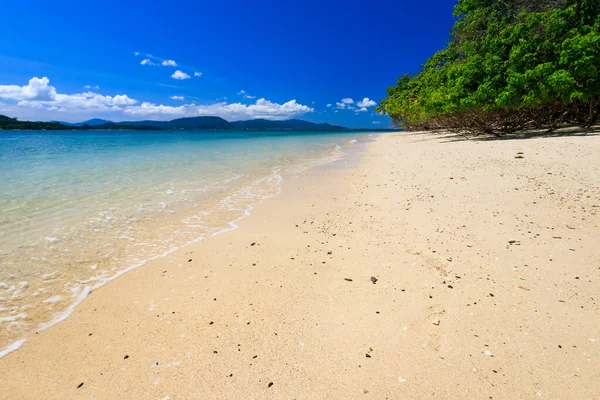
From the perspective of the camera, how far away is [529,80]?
50.3 feet

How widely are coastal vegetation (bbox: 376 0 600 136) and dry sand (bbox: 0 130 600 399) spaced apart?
13208 mm

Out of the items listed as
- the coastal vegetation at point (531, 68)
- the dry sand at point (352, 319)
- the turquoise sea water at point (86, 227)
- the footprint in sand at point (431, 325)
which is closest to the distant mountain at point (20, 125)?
the turquoise sea water at point (86, 227)

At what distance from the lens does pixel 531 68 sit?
15.8 metres

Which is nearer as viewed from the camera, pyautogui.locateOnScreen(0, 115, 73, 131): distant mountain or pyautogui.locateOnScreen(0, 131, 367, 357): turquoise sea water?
pyautogui.locateOnScreen(0, 131, 367, 357): turquoise sea water

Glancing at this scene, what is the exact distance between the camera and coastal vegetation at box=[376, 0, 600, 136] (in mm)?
14094

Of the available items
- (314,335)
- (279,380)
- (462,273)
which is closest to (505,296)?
(462,273)

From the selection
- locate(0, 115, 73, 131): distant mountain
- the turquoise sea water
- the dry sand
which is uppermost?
locate(0, 115, 73, 131): distant mountain

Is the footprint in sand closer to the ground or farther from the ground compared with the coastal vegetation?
closer to the ground

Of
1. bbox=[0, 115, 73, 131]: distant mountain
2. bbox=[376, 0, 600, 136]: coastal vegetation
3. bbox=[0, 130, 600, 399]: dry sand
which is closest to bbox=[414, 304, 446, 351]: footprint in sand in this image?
bbox=[0, 130, 600, 399]: dry sand

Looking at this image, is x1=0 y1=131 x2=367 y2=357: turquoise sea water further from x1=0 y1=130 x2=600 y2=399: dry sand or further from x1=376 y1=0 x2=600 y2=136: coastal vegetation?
x1=376 y1=0 x2=600 y2=136: coastal vegetation

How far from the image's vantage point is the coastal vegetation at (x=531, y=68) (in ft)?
46.2

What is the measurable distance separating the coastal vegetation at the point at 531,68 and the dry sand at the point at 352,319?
13208 mm

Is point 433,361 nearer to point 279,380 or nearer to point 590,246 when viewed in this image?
point 279,380

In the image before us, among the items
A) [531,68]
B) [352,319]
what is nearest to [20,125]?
[531,68]
